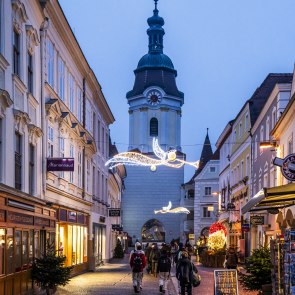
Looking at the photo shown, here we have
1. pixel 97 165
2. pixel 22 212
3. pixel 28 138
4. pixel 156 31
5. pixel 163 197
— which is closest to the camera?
pixel 22 212

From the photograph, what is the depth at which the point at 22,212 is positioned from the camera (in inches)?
721

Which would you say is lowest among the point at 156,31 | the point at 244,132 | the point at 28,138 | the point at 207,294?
the point at 207,294

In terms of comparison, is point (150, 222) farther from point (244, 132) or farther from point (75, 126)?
point (75, 126)

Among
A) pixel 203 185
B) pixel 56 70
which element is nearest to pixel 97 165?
pixel 56 70

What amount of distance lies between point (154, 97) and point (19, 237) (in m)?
78.8

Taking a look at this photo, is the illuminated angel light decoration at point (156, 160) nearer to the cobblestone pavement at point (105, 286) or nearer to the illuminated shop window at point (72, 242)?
the illuminated shop window at point (72, 242)

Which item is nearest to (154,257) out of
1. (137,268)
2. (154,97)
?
(137,268)

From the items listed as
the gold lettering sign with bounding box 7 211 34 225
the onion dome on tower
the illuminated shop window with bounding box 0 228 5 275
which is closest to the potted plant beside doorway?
the gold lettering sign with bounding box 7 211 34 225

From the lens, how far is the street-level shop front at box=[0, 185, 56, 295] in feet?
54.1

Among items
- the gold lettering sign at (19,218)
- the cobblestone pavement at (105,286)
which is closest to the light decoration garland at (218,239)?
the cobblestone pavement at (105,286)

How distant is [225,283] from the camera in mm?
15992

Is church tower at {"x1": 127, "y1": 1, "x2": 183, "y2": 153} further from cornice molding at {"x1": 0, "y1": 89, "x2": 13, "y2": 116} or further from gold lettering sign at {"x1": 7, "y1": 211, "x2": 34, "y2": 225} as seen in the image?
cornice molding at {"x1": 0, "y1": 89, "x2": 13, "y2": 116}

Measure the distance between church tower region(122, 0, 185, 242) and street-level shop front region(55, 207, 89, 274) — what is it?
56.9 m

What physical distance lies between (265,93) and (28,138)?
24.2 meters
